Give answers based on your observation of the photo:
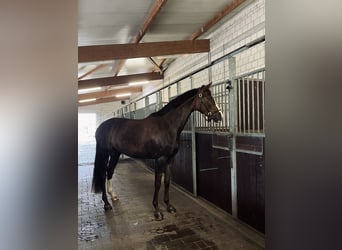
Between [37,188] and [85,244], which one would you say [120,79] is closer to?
[85,244]

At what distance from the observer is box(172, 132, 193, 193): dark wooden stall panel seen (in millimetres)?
3662

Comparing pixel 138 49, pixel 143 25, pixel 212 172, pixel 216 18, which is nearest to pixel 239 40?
pixel 216 18

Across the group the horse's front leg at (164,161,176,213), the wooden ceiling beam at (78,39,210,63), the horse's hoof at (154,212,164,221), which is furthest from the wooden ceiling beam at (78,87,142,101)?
the horse's hoof at (154,212,164,221)

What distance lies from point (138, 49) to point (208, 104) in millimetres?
1935

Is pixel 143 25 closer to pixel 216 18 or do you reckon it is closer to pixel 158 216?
pixel 216 18

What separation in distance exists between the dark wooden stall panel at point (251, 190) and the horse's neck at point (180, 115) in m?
0.77

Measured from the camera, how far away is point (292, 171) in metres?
0.69

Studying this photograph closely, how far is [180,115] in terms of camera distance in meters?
2.93

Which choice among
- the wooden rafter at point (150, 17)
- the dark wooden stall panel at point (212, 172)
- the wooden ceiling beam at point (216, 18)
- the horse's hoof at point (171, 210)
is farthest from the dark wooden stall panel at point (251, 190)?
the wooden ceiling beam at point (216, 18)

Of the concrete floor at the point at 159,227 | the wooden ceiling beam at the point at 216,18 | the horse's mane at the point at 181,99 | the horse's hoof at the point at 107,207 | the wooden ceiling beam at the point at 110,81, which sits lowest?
the concrete floor at the point at 159,227

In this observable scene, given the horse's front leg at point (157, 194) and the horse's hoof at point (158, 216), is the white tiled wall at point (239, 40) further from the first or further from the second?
the horse's hoof at point (158, 216)

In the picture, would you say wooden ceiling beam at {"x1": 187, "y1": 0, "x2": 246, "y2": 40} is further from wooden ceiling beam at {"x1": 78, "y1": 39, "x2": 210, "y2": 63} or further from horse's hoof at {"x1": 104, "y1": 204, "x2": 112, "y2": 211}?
horse's hoof at {"x1": 104, "y1": 204, "x2": 112, "y2": 211}

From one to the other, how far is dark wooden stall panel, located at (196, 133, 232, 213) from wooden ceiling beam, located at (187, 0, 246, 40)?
182cm

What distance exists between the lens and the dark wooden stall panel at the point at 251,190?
7.18ft
